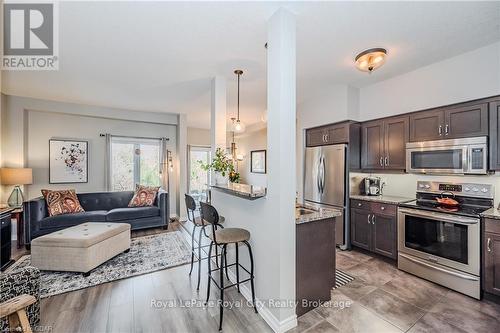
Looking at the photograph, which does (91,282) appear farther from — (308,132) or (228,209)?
(308,132)

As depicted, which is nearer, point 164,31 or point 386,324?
point 386,324

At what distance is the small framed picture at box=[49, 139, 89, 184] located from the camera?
4379 millimetres

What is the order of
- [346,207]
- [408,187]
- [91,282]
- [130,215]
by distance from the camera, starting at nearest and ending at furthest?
[91,282], [408,187], [346,207], [130,215]

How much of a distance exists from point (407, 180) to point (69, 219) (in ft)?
18.9

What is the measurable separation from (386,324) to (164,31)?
3452 mm

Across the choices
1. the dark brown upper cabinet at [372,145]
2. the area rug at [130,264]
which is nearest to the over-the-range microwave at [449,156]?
the dark brown upper cabinet at [372,145]

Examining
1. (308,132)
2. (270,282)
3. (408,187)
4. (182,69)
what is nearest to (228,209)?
(270,282)

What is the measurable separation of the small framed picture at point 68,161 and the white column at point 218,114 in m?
3.44

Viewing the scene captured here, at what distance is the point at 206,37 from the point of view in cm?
222

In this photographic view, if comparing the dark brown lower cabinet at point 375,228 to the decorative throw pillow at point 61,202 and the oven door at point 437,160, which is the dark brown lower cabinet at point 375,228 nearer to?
the oven door at point 437,160

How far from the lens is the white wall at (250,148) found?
652cm

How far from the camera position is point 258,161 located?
6762mm

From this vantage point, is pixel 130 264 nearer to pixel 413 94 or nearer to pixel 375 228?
pixel 375 228

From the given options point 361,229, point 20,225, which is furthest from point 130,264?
point 361,229
